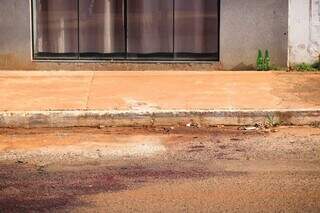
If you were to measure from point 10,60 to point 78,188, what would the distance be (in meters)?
7.53

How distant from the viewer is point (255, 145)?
914 centimetres

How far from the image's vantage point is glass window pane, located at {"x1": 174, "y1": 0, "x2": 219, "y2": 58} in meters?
14.4

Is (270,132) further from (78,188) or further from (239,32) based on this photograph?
(239,32)

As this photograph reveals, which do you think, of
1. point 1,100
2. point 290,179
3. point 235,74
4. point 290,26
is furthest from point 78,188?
point 290,26

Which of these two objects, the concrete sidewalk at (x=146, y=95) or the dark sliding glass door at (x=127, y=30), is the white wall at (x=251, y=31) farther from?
the concrete sidewalk at (x=146, y=95)

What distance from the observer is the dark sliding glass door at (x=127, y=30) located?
14.4 metres

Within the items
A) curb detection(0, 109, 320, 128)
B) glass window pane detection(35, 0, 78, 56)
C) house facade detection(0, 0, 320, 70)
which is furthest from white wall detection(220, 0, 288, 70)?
curb detection(0, 109, 320, 128)

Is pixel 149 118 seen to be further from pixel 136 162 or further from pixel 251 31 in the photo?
pixel 251 31

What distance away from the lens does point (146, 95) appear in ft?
37.8

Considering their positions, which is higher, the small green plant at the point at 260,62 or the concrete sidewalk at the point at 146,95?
the small green plant at the point at 260,62

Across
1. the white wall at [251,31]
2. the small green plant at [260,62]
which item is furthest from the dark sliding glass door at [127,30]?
the small green plant at [260,62]

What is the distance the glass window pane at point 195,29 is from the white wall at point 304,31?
1.48m

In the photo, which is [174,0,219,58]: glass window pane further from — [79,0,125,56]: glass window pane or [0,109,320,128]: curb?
[0,109,320,128]: curb

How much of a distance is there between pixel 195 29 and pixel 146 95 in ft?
11.1
